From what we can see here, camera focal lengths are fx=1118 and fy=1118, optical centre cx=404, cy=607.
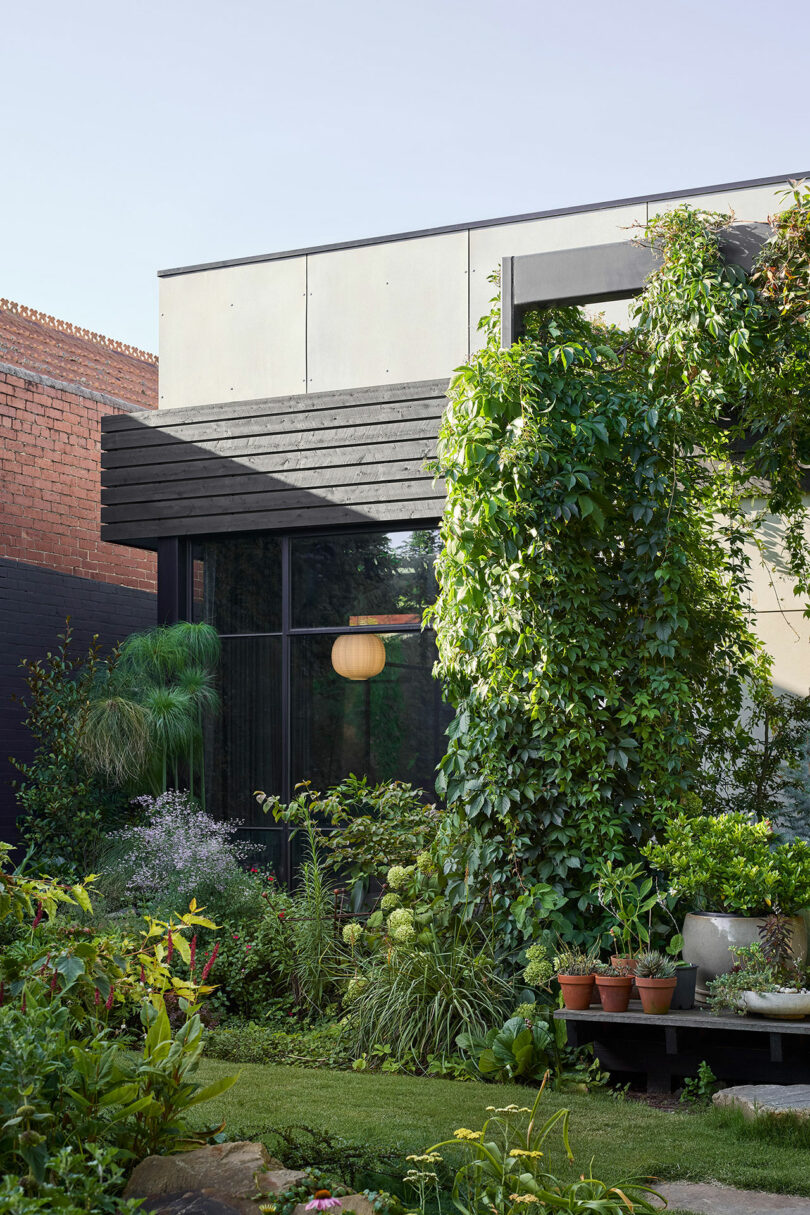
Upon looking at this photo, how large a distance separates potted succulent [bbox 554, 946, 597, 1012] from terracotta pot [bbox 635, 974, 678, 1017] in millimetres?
242

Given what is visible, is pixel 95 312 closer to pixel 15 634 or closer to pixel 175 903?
pixel 15 634

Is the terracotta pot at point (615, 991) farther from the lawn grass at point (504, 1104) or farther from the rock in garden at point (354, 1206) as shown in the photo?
the rock in garden at point (354, 1206)

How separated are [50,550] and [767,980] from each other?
26.7ft

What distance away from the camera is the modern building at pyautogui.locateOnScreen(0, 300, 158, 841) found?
9602mm

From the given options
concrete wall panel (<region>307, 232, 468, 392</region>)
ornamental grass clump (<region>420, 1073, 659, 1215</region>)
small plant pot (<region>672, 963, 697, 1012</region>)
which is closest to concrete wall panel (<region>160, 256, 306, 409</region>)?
concrete wall panel (<region>307, 232, 468, 392</region>)

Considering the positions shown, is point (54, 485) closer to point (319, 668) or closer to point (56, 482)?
point (56, 482)

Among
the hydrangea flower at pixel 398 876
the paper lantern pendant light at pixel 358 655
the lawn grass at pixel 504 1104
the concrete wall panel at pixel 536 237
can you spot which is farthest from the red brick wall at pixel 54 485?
the lawn grass at pixel 504 1104

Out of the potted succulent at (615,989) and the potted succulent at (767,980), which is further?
the potted succulent at (615,989)

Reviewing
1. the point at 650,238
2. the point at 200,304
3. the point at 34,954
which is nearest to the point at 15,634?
the point at 200,304

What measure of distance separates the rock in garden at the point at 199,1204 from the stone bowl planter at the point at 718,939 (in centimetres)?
255

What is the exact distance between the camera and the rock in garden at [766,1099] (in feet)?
12.0

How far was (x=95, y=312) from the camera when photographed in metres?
14.9

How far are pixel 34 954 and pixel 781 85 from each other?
277 inches

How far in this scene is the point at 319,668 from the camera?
318 inches
